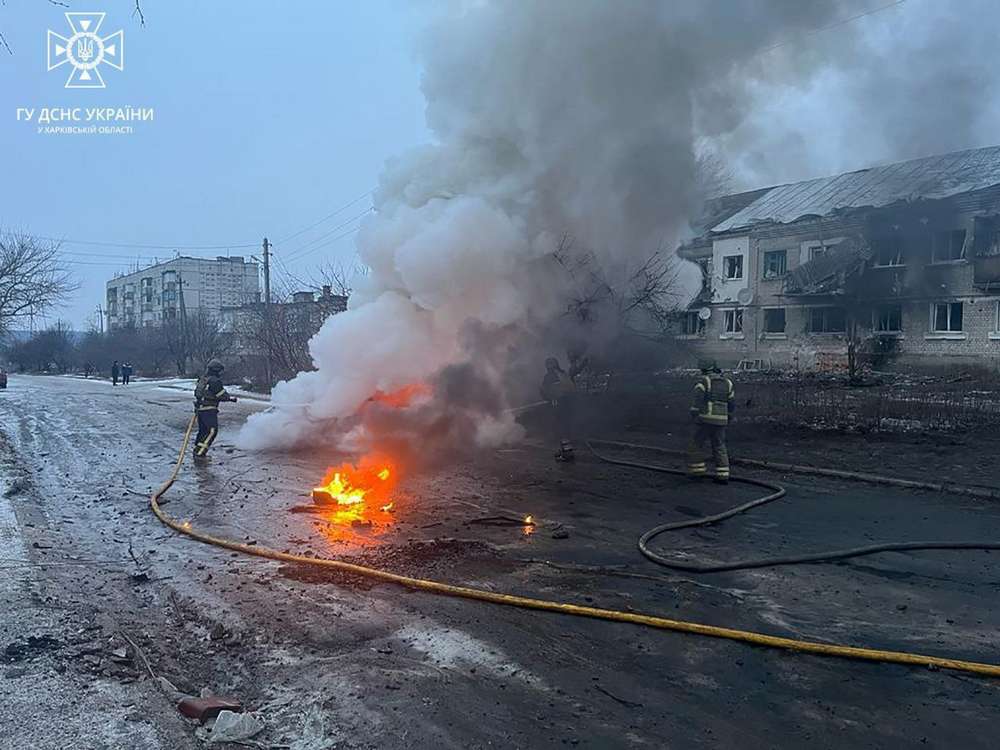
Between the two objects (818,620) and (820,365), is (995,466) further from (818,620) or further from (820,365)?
(820,365)

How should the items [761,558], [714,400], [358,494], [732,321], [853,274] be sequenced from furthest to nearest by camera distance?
[732,321] → [853,274] → [714,400] → [358,494] → [761,558]

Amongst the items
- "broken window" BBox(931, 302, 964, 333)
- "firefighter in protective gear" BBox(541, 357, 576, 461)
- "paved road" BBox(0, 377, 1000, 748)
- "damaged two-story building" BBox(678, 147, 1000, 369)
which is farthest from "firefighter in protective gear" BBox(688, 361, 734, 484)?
"broken window" BBox(931, 302, 964, 333)

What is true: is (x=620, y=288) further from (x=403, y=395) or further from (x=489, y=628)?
(x=489, y=628)

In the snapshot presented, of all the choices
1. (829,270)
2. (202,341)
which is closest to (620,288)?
(829,270)

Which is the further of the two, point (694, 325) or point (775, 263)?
point (694, 325)

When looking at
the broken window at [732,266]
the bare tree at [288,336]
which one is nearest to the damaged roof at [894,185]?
the broken window at [732,266]

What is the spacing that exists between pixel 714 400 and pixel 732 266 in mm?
26849

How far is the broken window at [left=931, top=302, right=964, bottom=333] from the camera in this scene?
27047 mm

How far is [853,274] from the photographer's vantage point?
92.3 feet

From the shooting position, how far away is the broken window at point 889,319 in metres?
28.3

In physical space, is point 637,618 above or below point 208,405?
below

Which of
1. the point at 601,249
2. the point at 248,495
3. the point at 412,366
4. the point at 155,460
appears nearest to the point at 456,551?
the point at 248,495

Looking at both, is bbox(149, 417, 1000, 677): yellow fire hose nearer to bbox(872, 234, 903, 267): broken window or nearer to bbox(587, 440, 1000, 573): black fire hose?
bbox(587, 440, 1000, 573): black fire hose

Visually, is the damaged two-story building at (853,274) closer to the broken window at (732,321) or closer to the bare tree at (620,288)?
the broken window at (732,321)
